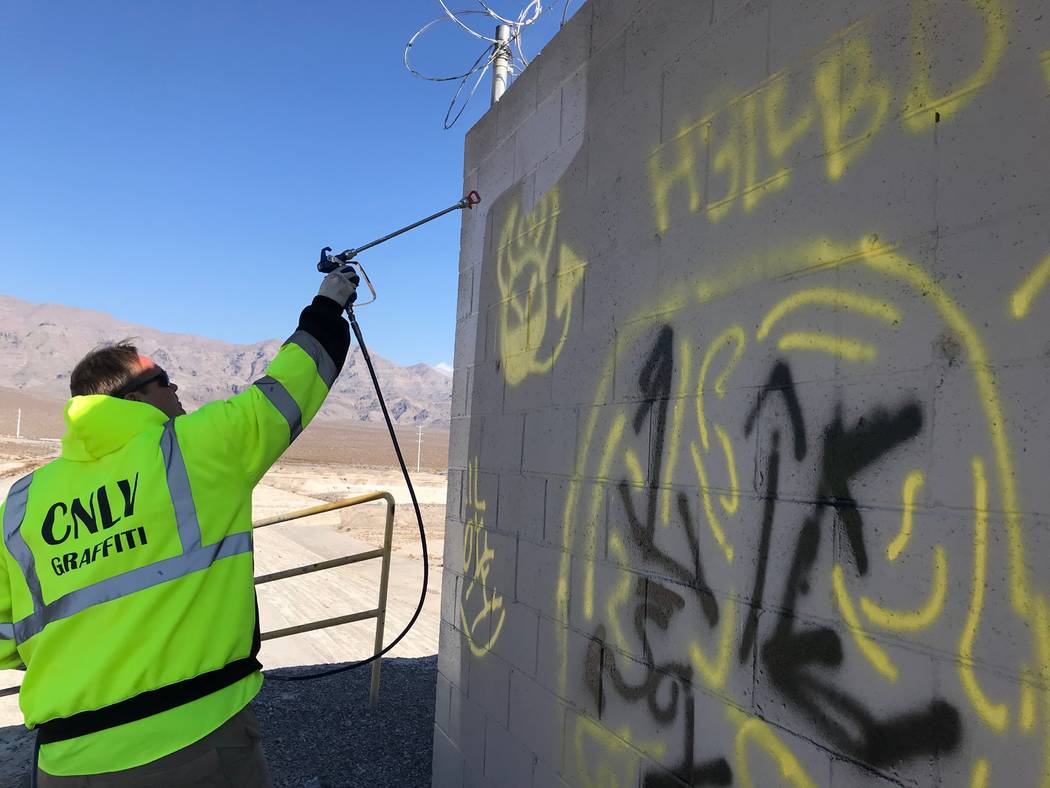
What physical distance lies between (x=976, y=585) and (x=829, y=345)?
0.58 meters

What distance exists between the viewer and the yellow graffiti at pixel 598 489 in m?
2.54

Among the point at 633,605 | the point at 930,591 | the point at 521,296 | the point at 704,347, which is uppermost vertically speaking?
the point at 521,296

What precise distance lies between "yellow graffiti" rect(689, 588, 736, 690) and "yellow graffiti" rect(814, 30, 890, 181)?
105 cm

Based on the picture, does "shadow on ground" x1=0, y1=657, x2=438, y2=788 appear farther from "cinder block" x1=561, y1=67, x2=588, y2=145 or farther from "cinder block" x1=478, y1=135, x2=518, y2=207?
"cinder block" x1=561, y1=67, x2=588, y2=145

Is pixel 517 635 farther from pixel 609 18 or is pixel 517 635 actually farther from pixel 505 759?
pixel 609 18

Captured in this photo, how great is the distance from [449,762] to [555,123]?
9.14 feet

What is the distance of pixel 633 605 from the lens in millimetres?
2393

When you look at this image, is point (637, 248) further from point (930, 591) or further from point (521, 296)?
point (930, 591)

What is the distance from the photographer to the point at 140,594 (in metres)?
1.93

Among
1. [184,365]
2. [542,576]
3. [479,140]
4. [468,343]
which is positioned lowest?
[542,576]

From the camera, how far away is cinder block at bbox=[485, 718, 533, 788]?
2951mm

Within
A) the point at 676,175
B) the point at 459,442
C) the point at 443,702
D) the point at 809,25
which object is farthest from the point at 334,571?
the point at 809,25

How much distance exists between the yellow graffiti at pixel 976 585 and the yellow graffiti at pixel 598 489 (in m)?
1.17

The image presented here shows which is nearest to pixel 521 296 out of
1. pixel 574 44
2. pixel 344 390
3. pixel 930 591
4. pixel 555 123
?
pixel 555 123
